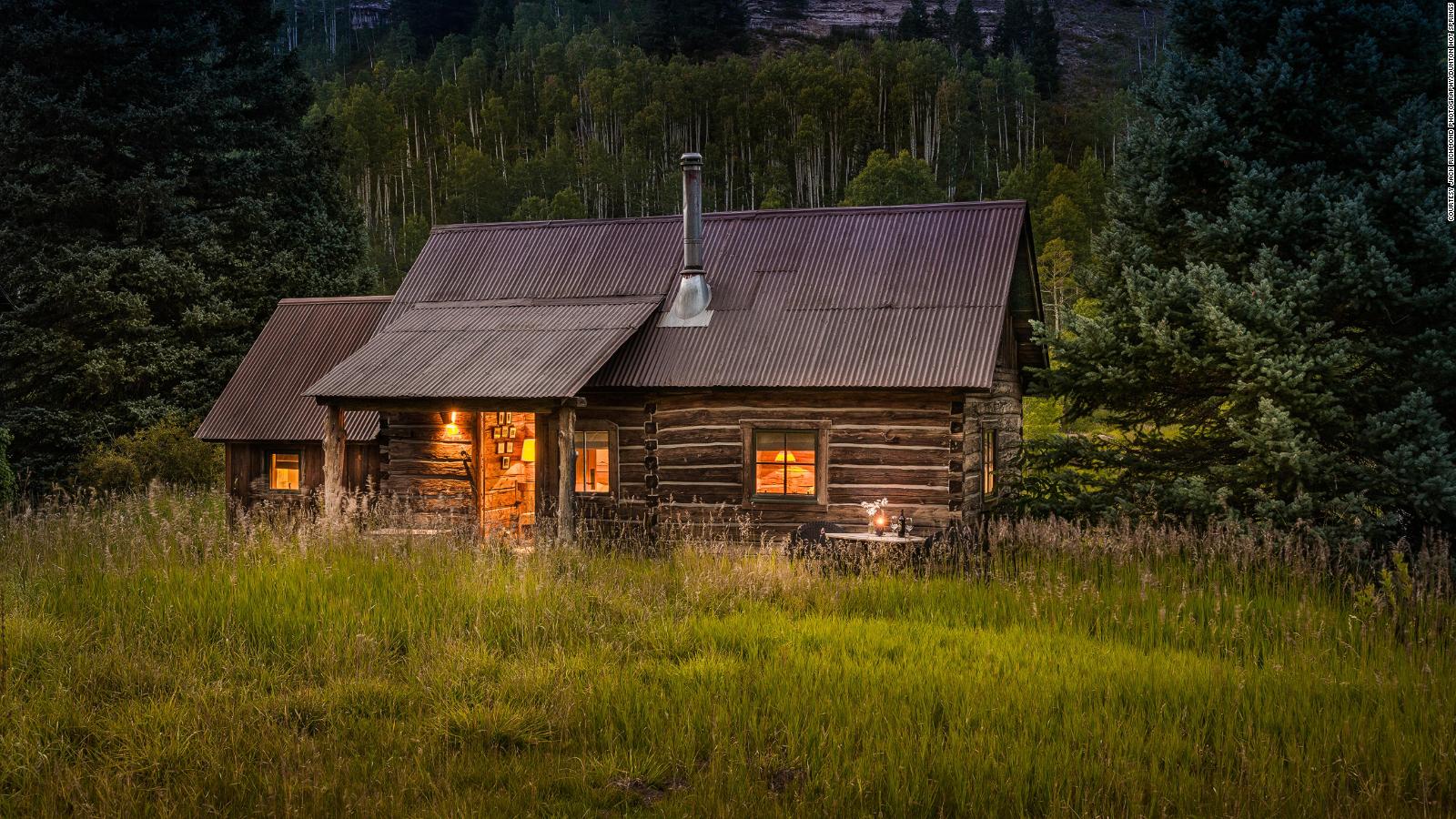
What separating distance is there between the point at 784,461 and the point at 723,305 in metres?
3.02

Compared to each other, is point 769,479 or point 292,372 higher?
point 292,372

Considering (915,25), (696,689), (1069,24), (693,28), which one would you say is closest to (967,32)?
(915,25)

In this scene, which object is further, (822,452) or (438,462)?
(438,462)

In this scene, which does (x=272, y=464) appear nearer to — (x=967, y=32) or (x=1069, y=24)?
(x=967, y=32)

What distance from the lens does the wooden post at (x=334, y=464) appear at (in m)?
15.2

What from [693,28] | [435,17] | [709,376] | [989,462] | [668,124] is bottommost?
[989,462]

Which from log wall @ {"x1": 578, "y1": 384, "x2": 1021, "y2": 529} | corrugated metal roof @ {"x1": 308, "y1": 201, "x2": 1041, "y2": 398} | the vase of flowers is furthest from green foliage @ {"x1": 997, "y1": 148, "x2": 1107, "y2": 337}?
the vase of flowers

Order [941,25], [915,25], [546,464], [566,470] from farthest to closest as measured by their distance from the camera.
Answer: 1. [941,25]
2. [915,25]
3. [546,464]
4. [566,470]

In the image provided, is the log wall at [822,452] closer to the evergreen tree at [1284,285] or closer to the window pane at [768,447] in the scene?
the window pane at [768,447]

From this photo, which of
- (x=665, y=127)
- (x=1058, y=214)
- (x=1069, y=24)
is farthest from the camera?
(x=1069, y=24)

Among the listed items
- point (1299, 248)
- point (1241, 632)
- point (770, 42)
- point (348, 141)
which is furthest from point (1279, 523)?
point (770, 42)

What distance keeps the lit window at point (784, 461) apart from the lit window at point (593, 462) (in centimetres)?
252

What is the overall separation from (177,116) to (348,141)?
165 feet

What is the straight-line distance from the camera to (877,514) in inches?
556
